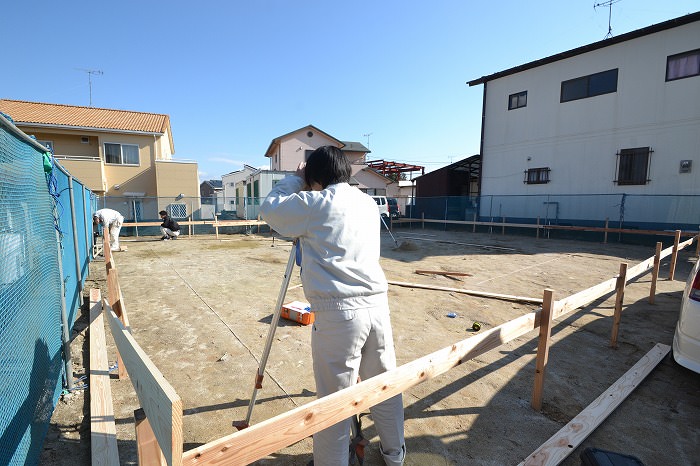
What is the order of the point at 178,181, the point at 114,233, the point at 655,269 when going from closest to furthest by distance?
the point at 655,269, the point at 114,233, the point at 178,181

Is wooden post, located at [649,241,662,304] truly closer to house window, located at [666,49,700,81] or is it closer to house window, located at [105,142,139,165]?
house window, located at [666,49,700,81]

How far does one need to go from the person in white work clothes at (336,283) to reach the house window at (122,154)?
22564mm

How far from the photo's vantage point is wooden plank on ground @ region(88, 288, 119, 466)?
218 centimetres

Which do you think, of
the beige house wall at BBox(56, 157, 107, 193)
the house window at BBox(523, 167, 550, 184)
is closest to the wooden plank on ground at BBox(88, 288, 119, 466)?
the beige house wall at BBox(56, 157, 107, 193)

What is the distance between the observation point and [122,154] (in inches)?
787

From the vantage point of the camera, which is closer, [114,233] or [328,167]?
[328,167]

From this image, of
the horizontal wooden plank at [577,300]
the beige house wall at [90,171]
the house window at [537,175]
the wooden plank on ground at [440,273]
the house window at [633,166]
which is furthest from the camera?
the beige house wall at [90,171]

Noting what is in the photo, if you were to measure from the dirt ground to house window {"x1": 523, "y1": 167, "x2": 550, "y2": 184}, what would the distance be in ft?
35.8

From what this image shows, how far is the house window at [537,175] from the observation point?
1715 centimetres

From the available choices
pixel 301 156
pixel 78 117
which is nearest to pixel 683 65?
pixel 301 156

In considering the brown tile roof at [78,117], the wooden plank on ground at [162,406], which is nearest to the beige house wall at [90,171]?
the brown tile roof at [78,117]

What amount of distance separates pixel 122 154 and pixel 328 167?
897 inches

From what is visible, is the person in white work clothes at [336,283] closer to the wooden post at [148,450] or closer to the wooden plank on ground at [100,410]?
the wooden post at [148,450]

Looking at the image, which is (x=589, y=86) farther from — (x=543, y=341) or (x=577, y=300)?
(x=543, y=341)
